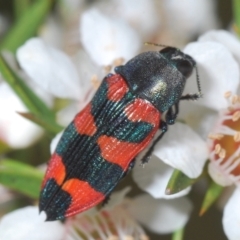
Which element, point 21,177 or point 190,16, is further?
point 190,16

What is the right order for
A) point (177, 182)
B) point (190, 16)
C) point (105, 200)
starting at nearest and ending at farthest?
point (177, 182)
point (105, 200)
point (190, 16)

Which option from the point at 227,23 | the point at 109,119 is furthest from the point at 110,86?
the point at 227,23

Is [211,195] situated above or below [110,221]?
above

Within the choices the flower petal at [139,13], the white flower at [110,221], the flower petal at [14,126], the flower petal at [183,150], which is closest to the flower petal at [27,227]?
the white flower at [110,221]

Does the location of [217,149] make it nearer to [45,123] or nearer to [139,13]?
[45,123]

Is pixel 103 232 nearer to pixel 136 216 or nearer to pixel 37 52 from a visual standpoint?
pixel 136 216

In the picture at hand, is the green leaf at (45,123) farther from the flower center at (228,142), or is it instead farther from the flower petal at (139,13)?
the flower petal at (139,13)

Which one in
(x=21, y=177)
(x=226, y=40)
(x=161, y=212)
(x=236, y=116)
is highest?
(x=226, y=40)

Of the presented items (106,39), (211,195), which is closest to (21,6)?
(106,39)

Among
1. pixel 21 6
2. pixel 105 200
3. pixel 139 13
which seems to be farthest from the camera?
pixel 139 13
